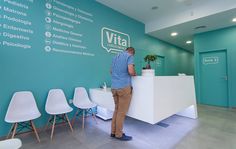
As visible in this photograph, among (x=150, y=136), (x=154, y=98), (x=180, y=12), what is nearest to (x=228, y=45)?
(x=180, y=12)

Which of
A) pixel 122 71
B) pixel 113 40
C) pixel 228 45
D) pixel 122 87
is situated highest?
pixel 113 40

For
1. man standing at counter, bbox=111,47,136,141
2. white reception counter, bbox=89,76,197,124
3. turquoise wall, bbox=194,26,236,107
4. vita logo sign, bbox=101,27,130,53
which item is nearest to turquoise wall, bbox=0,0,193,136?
vita logo sign, bbox=101,27,130,53

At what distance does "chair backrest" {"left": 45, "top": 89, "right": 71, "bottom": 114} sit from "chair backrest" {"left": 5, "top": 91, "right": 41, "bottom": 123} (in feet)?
0.82

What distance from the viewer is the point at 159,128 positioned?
273cm

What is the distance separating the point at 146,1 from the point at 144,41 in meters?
1.78

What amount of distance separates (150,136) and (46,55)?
103 inches

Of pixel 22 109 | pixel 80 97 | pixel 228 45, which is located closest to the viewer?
pixel 22 109

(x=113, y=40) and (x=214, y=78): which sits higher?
(x=113, y=40)

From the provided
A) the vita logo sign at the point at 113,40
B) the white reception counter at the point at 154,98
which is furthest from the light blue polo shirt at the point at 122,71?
the vita logo sign at the point at 113,40

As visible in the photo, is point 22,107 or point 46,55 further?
point 46,55

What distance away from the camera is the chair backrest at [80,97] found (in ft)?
9.88

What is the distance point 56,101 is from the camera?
8.97 ft

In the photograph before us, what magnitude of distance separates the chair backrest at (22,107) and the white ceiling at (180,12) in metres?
2.99

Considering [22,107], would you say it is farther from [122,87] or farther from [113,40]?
[113,40]
